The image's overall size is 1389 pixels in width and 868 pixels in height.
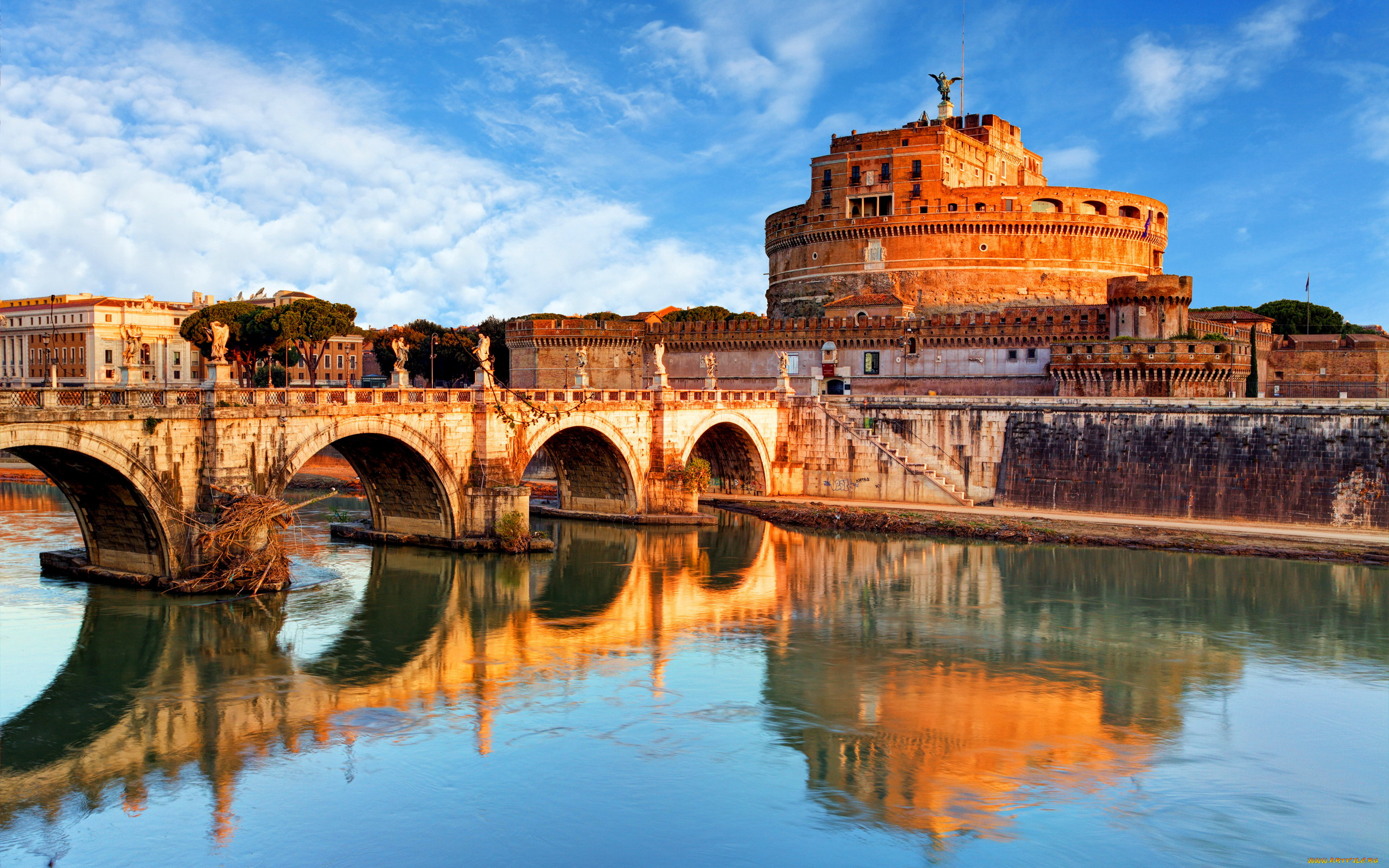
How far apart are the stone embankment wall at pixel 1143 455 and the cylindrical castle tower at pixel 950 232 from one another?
20.5m

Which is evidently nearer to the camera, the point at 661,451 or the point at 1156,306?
the point at 661,451

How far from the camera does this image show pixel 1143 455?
40.6 metres

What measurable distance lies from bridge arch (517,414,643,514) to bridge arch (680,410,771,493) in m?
4.71

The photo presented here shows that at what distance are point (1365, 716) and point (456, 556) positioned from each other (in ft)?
76.2

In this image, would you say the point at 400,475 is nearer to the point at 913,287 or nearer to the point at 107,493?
the point at 107,493

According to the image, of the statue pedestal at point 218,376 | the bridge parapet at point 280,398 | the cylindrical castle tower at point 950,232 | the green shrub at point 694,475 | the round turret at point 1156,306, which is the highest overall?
the cylindrical castle tower at point 950,232

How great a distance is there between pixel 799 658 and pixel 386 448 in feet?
49.3

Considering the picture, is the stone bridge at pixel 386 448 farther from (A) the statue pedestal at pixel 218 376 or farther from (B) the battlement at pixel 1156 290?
(B) the battlement at pixel 1156 290

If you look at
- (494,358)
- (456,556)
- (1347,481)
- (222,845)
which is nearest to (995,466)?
(1347,481)

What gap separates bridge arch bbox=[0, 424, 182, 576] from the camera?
23281 mm

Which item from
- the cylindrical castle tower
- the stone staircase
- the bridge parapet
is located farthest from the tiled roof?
the bridge parapet

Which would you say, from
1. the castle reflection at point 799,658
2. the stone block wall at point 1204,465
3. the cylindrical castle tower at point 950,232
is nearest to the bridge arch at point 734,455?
the stone block wall at point 1204,465

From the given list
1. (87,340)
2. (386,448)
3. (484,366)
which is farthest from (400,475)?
(87,340)

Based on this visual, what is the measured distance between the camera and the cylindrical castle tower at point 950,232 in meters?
64.1
